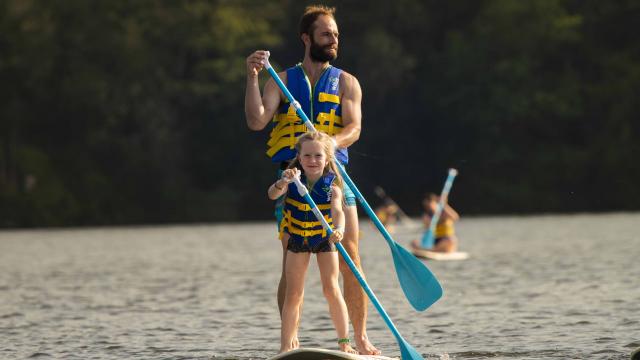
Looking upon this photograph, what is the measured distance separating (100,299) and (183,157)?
50.6m

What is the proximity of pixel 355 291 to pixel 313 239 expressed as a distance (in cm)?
74

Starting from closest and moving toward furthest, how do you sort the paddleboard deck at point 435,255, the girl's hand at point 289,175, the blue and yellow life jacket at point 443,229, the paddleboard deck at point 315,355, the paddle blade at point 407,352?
the paddleboard deck at point 315,355 < the girl's hand at point 289,175 < the paddle blade at point 407,352 < the paddleboard deck at point 435,255 < the blue and yellow life jacket at point 443,229

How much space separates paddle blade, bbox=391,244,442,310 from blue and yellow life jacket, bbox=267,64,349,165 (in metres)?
0.74

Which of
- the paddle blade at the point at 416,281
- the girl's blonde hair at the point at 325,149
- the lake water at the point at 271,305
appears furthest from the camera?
the lake water at the point at 271,305

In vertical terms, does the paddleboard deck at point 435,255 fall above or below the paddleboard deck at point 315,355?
above

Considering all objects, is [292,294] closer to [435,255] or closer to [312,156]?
[312,156]

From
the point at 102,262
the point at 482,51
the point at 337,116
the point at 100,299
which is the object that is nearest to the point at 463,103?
the point at 482,51

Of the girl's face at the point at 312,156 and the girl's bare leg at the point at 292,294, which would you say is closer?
the girl's face at the point at 312,156

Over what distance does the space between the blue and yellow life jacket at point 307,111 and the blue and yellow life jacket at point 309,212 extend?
381mm

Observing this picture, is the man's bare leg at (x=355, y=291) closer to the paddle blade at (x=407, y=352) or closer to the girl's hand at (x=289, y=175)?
the paddle blade at (x=407, y=352)

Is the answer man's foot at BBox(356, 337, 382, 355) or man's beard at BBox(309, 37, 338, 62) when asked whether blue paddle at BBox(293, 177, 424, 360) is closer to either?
man's foot at BBox(356, 337, 382, 355)

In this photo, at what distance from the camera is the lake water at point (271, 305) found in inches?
446

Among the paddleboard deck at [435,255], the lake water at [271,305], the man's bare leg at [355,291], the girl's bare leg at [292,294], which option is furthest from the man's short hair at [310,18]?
the paddleboard deck at [435,255]

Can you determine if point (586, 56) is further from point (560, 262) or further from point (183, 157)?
point (560, 262)
